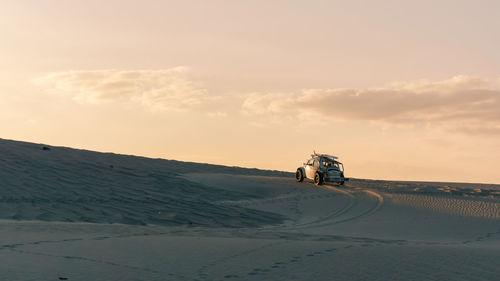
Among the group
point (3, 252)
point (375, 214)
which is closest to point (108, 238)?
point (3, 252)

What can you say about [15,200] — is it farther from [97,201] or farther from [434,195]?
[434,195]

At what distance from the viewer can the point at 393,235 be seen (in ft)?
60.7

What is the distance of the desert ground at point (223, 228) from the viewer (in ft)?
31.5

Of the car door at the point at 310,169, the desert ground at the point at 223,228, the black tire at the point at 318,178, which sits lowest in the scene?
the desert ground at the point at 223,228

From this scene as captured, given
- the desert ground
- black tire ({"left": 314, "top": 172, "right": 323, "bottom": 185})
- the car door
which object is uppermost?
the car door

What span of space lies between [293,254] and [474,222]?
1308 cm

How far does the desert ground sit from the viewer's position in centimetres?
961

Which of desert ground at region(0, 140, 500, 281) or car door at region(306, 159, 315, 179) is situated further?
car door at region(306, 159, 315, 179)

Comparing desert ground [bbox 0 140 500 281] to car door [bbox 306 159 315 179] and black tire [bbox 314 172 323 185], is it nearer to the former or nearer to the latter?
black tire [bbox 314 172 323 185]

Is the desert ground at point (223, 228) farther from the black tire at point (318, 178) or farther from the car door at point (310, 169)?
the car door at point (310, 169)

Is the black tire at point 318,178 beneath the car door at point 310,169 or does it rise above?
beneath

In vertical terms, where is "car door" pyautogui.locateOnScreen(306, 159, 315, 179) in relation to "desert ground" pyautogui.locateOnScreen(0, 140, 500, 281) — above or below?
above

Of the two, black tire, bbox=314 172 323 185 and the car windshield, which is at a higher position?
the car windshield

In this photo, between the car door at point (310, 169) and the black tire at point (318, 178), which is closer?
the black tire at point (318, 178)
